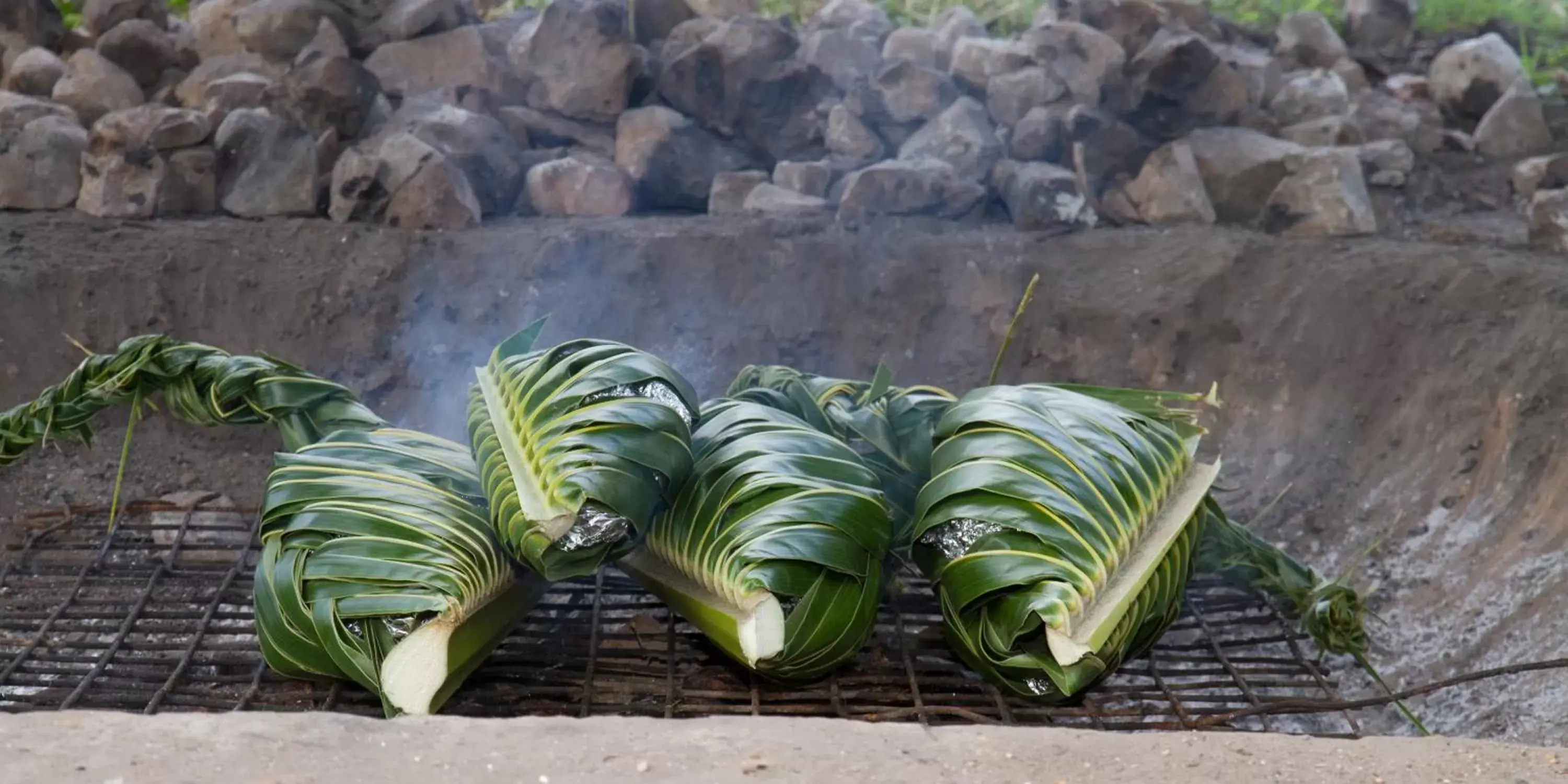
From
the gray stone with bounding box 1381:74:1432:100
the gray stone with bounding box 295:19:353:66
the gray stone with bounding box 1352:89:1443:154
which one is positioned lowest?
the gray stone with bounding box 1352:89:1443:154

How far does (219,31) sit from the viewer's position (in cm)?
556

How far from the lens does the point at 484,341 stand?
4.68 meters

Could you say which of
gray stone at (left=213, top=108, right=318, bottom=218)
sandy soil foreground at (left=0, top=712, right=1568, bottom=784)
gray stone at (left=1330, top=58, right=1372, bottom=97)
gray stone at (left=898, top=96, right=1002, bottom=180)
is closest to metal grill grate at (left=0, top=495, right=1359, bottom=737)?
sandy soil foreground at (left=0, top=712, right=1568, bottom=784)

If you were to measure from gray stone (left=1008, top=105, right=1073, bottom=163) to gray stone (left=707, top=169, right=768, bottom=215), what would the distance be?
100cm

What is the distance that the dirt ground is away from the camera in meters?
4.19

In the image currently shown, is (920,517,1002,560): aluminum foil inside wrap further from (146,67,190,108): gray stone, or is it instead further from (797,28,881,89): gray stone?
(146,67,190,108): gray stone

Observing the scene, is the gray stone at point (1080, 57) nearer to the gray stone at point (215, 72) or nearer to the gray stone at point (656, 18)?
the gray stone at point (656, 18)

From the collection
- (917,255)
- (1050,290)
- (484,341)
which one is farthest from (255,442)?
(1050,290)

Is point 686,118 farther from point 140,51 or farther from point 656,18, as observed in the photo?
point 140,51

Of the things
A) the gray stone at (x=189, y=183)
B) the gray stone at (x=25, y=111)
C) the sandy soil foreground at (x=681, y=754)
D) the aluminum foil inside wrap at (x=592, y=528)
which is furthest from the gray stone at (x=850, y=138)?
the sandy soil foreground at (x=681, y=754)

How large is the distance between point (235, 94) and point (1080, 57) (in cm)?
324

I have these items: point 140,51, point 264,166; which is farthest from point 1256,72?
point 140,51

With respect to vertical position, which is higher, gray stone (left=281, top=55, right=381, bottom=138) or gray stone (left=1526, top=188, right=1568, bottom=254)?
gray stone (left=281, top=55, right=381, bottom=138)

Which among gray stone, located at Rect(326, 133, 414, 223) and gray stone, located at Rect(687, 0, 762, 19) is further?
gray stone, located at Rect(687, 0, 762, 19)
